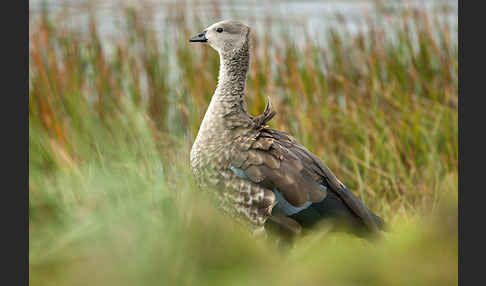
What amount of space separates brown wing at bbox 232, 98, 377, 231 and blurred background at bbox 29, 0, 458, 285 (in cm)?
29

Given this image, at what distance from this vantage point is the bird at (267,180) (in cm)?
358

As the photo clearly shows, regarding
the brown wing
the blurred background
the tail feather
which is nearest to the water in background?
the blurred background

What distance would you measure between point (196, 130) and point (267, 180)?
125cm

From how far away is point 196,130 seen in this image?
15.7 feet

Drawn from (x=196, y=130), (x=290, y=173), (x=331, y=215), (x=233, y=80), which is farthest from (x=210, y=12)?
(x=331, y=215)

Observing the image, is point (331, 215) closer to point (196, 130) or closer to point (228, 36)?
point (228, 36)

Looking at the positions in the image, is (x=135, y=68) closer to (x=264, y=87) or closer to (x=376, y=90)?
(x=264, y=87)

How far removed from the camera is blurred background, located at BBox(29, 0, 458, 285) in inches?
90.7

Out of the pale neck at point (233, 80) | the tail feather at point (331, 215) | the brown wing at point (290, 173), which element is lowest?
the tail feather at point (331, 215)

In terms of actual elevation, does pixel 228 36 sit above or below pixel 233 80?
above

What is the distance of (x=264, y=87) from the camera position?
6.70m

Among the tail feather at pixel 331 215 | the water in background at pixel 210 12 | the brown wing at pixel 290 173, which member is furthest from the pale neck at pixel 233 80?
the water in background at pixel 210 12

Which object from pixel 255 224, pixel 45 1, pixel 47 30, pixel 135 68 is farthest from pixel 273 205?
pixel 45 1

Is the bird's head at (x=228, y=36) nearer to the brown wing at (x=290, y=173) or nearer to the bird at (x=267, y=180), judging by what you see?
the bird at (x=267, y=180)
